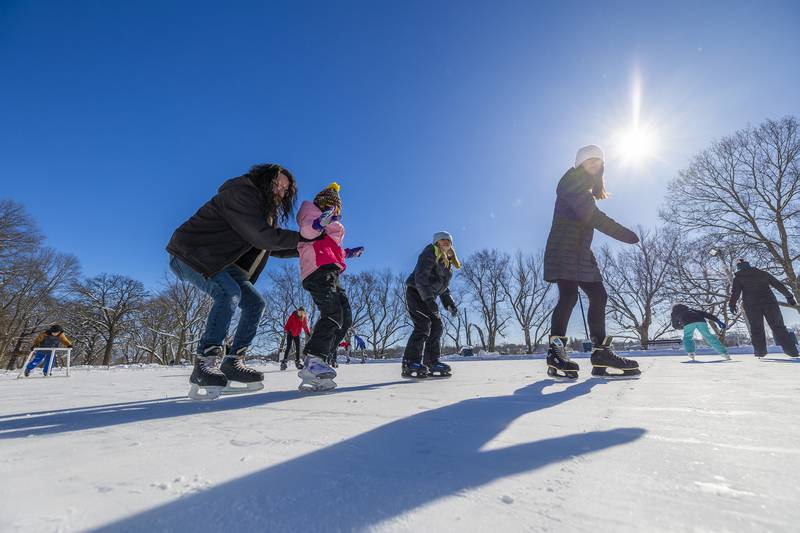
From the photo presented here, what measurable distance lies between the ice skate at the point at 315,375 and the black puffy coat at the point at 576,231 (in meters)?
2.27

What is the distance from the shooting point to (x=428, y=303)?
439 cm

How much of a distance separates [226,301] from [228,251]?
0.37 m

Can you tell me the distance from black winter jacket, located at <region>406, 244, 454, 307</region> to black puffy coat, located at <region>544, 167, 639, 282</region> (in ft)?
4.41

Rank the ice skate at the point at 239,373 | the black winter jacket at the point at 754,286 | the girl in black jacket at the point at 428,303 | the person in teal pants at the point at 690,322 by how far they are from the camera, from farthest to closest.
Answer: the person in teal pants at the point at 690,322, the black winter jacket at the point at 754,286, the girl in black jacket at the point at 428,303, the ice skate at the point at 239,373

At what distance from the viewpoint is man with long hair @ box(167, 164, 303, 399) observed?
2.50m

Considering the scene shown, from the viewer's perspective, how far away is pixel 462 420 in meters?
1.40

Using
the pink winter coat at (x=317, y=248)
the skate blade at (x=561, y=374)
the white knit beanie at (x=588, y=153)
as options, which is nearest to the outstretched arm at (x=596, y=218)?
the white knit beanie at (x=588, y=153)

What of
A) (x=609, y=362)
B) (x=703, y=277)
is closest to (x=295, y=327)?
(x=609, y=362)

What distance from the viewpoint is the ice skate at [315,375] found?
2711mm

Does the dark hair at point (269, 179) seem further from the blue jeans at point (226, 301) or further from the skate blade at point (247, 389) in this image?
the skate blade at point (247, 389)

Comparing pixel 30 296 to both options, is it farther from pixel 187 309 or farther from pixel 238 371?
pixel 238 371

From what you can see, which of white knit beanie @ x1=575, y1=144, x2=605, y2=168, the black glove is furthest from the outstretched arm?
the black glove

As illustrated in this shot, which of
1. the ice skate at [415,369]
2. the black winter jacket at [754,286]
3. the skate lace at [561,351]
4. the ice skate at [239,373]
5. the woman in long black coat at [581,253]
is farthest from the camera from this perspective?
the black winter jacket at [754,286]

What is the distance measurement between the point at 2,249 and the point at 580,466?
2874cm
